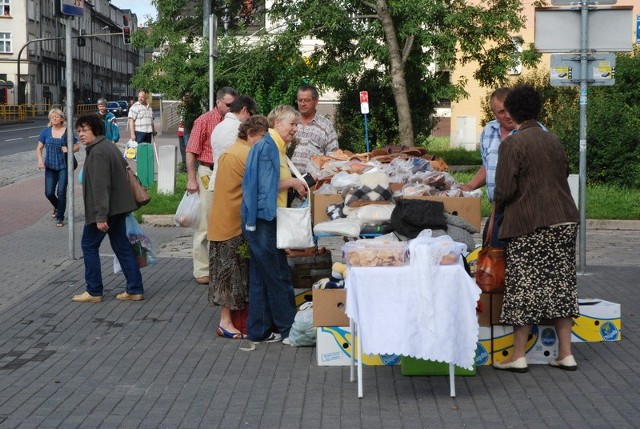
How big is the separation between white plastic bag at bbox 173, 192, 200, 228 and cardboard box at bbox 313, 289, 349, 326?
3.13 m

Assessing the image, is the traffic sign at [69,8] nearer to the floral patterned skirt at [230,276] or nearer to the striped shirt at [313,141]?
the striped shirt at [313,141]

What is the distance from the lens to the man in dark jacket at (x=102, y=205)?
33.1 feet

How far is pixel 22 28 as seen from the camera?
302ft

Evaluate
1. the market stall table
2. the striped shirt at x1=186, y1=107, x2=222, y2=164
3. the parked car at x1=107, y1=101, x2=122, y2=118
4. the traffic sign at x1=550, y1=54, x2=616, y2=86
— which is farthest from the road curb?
the parked car at x1=107, y1=101, x2=122, y2=118

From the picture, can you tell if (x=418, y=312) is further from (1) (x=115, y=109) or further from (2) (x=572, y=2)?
(1) (x=115, y=109)

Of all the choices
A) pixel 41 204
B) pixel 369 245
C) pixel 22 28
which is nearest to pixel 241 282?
pixel 369 245

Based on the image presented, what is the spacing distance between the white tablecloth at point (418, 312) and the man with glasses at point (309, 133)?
3.38 meters

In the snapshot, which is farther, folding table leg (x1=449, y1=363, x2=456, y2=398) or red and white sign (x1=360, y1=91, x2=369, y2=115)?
red and white sign (x1=360, y1=91, x2=369, y2=115)

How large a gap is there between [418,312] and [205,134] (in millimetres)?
4788

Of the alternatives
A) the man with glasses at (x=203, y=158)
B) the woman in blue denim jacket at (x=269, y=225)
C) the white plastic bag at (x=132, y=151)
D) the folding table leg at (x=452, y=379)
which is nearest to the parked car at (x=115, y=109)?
the white plastic bag at (x=132, y=151)

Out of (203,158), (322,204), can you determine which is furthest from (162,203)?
(322,204)

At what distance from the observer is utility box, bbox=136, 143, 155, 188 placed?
2233 cm

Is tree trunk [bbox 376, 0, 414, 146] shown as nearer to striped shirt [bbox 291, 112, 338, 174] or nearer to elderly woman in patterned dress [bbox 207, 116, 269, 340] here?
striped shirt [bbox 291, 112, 338, 174]

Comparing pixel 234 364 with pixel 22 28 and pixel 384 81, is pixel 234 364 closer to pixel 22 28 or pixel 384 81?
pixel 384 81
